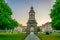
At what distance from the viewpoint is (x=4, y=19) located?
4409cm

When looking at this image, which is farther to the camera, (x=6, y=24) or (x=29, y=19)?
(x=29, y=19)

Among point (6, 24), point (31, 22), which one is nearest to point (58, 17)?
point (6, 24)

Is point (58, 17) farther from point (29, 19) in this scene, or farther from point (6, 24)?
point (29, 19)

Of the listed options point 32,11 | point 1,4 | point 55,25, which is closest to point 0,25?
point 1,4

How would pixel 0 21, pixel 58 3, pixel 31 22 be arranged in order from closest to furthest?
pixel 0 21, pixel 58 3, pixel 31 22

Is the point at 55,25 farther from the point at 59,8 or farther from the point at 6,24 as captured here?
the point at 6,24

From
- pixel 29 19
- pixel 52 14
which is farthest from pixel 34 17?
pixel 52 14

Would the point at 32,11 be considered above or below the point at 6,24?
above

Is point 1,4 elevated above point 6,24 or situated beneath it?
elevated above

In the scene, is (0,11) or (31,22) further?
(31,22)

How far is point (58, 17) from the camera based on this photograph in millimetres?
43969

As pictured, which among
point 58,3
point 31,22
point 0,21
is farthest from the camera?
point 31,22

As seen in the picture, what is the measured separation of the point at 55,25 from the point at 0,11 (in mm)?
11382

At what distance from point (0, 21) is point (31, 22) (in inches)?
1540
